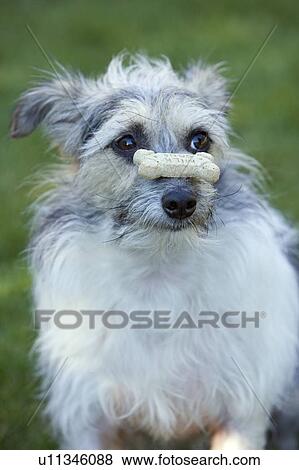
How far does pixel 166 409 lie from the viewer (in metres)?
2.21

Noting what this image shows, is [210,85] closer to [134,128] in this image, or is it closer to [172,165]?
[134,128]

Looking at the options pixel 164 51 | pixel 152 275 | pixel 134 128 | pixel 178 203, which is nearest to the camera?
pixel 178 203

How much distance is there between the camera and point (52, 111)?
2221 millimetres

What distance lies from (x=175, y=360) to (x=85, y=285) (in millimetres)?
284

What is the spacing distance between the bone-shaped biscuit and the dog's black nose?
0.13 feet

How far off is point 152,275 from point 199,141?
1.14 feet

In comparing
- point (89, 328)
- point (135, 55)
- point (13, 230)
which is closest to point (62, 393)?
point (89, 328)

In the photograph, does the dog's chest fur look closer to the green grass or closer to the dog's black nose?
the dog's black nose

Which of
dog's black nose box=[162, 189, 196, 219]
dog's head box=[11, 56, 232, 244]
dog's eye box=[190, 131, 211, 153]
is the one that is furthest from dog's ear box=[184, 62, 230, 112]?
dog's black nose box=[162, 189, 196, 219]

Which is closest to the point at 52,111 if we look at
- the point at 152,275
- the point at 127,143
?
the point at 127,143

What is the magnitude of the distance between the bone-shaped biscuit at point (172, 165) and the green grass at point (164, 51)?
1433 millimetres

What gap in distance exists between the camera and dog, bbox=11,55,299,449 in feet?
6.56

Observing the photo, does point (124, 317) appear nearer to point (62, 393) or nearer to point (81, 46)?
point (62, 393)

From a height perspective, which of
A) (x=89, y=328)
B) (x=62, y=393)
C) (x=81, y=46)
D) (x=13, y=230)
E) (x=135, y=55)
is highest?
(x=81, y=46)
